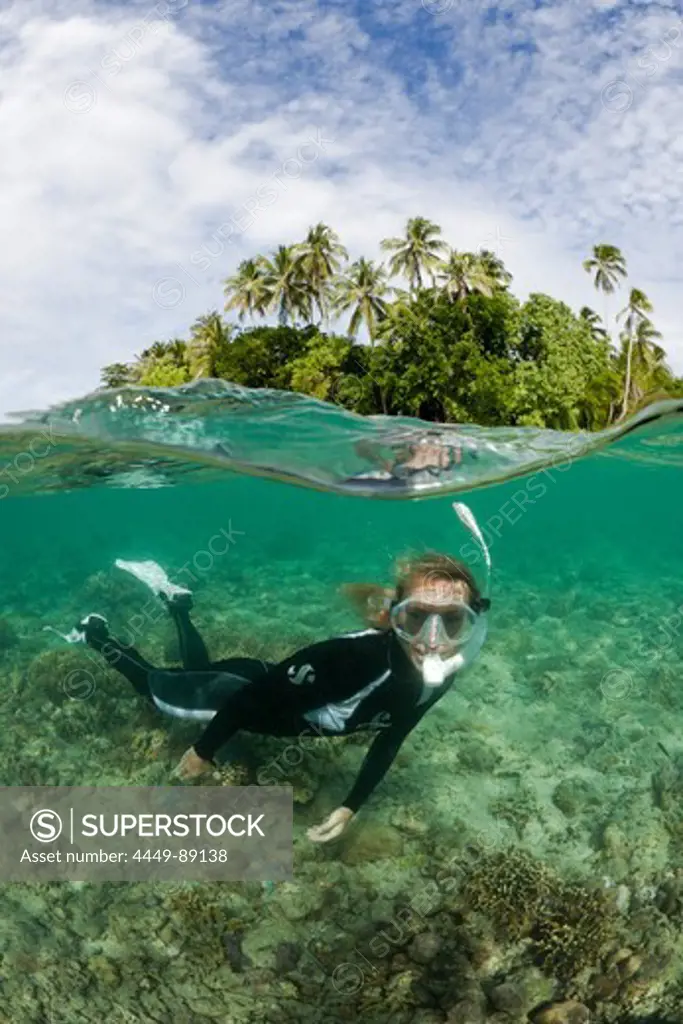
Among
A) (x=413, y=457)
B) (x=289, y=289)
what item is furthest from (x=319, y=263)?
(x=413, y=457)

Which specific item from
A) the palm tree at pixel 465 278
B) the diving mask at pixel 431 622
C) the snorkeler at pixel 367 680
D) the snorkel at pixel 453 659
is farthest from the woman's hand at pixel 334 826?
the palm tree at pixel 465 278

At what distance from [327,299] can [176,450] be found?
44.0 metres

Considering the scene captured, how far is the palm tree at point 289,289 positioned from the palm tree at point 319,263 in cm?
33

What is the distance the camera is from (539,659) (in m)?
7.55

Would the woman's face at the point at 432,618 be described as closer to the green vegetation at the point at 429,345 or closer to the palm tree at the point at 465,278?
the green vegetation at the point at 429,345

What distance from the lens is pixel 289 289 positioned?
52.5 metres

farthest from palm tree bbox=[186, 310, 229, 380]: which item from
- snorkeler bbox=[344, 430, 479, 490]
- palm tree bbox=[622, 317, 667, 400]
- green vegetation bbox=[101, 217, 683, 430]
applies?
snorkeler bbox=[344, 430, 479, 490]

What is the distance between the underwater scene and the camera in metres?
5.27

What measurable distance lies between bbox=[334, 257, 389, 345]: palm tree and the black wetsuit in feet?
149

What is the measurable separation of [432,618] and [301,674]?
2.84 ft

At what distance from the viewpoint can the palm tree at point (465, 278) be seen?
47406mm

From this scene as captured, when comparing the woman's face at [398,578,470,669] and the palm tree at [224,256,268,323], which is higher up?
the palm tree at [224,256,268,323]

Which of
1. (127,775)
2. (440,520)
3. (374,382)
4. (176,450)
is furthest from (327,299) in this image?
(127,775)

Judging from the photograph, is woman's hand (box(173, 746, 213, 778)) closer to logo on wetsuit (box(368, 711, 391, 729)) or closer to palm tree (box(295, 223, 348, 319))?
logo on wetsuit (box(368, 711, 391, 729))
